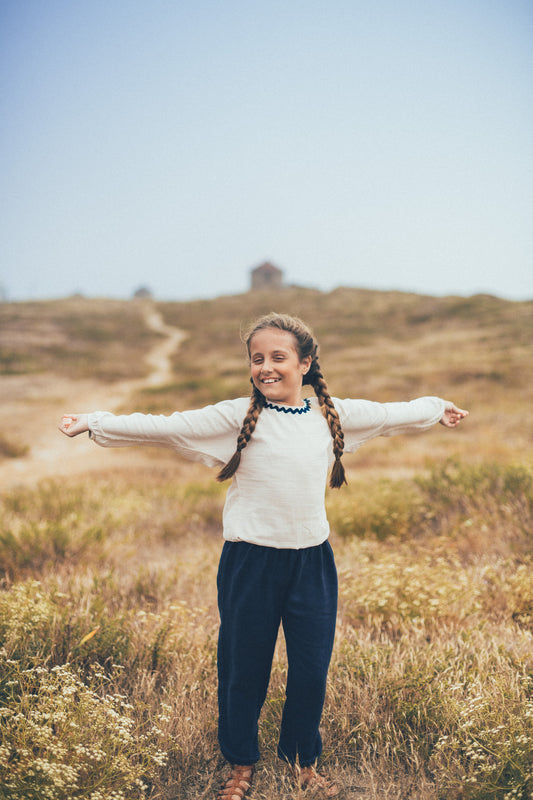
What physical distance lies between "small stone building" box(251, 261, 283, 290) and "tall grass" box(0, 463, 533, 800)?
78912 millimetres

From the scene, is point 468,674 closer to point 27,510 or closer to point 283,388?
point 283,388

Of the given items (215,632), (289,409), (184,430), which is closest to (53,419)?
(215,632)

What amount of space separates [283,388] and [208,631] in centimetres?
195

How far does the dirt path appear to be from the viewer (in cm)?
1091

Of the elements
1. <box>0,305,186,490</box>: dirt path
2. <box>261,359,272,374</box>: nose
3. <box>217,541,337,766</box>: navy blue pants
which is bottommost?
<box>0,305,186,490</box>: dirt path

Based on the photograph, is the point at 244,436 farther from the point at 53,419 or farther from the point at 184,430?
the point at 53,419

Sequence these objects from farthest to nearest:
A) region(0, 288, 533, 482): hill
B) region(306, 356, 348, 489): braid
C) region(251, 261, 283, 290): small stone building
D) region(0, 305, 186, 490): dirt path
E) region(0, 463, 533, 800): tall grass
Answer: region(251, 261, 283, 290): small stone building < region(0, 288, 533, 482): hill < region(0, 305, 186, 490): dirt path < region(306, 356, 348, 489): braid < region(0, 463, 533, 800): tall grass

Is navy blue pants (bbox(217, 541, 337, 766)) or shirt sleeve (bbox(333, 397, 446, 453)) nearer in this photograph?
navy blue pants (bbox(217, 541, 337, 766))

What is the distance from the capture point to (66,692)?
6.95 feet

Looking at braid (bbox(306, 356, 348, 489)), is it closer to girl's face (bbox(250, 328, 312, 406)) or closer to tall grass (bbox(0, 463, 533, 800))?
girl's face (bbox(250, 328, 312, 406))

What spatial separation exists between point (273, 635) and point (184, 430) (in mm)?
959

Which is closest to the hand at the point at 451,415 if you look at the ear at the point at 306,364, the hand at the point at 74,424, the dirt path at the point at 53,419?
the ear at the point at 306,364

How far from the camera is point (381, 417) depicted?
8.18 feet

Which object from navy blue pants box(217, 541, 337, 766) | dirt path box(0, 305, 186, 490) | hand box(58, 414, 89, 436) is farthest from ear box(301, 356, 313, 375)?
dirt path box(0, 305, 186, 490)
